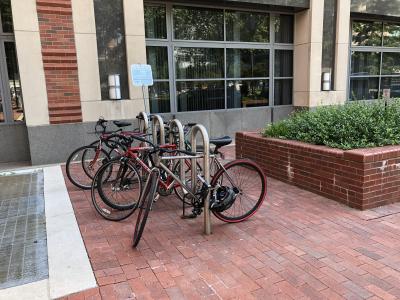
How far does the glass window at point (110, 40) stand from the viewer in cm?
738

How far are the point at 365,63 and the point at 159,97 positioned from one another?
741 centimetres

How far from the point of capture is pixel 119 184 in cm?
420

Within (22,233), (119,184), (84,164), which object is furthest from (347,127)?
(22,233)

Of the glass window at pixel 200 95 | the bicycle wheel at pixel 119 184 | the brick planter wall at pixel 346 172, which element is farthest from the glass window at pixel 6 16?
the brick planter wall at pixel 346 172

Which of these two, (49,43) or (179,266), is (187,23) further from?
(179,266)

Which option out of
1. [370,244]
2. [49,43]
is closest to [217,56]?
[49,43]

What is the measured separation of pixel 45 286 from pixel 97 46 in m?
5.65

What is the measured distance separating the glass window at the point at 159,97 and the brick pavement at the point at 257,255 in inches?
187

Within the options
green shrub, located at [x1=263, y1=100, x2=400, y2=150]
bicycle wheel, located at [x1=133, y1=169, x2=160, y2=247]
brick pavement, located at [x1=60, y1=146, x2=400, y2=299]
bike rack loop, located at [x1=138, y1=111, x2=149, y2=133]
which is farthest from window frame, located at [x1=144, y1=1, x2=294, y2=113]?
bicycle wheel, located at [x1=133, y1=169, x2=160, y2=247]

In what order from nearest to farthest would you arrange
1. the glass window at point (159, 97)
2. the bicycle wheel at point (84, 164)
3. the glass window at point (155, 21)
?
the bicycle wheel at point (84, 164), the glass window at point (155, 21), the glass window at point (159, 97)

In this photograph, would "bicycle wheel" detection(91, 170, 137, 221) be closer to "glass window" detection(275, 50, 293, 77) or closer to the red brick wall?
the red brick wall

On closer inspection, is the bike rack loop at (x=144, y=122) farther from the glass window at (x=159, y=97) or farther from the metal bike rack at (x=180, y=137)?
the glass window at (x=159, y=97)

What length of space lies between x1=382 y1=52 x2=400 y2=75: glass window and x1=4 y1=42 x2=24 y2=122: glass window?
11.3 metres

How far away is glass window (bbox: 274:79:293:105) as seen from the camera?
420 inches
